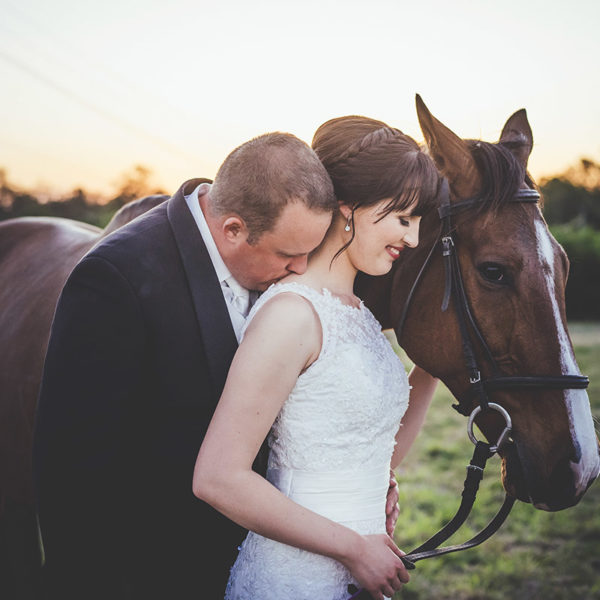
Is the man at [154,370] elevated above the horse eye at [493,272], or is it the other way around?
the horse eye at [493,272]

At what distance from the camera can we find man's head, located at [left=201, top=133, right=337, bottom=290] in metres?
1.80

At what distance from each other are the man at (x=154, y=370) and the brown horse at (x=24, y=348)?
112 centimetres

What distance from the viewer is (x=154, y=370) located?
1.90 meters

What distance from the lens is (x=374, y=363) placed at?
192cm

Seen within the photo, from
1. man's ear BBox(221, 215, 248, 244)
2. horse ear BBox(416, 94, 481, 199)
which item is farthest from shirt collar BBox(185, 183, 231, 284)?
horse ear BBox(416, 94, 481, 199)

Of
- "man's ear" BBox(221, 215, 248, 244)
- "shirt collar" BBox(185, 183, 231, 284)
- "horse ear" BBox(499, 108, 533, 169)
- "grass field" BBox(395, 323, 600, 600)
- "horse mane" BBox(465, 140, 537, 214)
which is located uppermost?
"horse ear" BBox(499, 108, 533, 169)

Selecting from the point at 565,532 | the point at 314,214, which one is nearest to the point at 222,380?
the point at 314,214

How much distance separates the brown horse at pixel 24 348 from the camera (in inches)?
122

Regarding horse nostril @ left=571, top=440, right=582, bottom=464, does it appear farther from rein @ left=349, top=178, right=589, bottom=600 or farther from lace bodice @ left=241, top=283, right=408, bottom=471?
lace bodice @ left=241, top=283, right=408, bottom=471

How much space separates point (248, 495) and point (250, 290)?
798 millimetres

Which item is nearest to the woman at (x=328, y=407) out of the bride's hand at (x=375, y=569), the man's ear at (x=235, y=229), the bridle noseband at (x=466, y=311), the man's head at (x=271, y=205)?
the bride's hand at (x=375, y=569)

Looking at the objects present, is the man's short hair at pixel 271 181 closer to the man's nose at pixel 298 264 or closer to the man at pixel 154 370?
the man at pixel 154 370

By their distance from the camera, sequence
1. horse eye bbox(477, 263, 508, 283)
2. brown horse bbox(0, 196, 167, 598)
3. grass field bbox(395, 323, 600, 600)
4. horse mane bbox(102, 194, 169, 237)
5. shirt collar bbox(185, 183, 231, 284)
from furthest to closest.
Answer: grass field bbox(395, 323, 600, 600) < brown horse bbox(0, 196, 167, 598) < horse mane bbox(102, 194, 169, 237) < horse eye bbox(477, 263, 508, 283) < shirt collar bbox(185, 183, 231, 284)

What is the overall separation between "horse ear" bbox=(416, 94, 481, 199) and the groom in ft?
2.30
